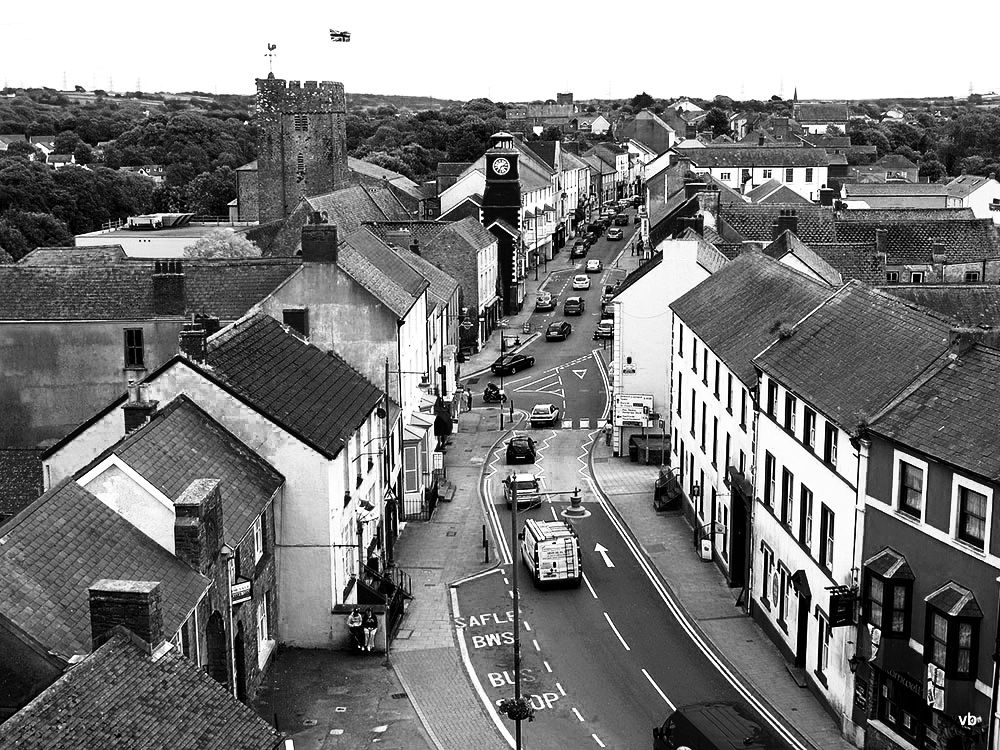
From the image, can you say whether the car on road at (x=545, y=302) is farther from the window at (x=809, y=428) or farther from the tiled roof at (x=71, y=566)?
the tiled roof at (x=71, y=566)

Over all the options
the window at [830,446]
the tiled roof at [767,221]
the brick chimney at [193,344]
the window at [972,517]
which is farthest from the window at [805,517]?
the tiled roof at [767,221]

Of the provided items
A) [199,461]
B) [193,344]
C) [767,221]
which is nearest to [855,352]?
[199,461]

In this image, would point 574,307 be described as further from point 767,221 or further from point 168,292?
point 168,292

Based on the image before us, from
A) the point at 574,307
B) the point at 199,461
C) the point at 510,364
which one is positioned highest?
the point at 199,461

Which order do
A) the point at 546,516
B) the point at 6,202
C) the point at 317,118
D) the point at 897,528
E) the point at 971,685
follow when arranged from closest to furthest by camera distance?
the point at 971,685 → the point at 897,528 → the point at 546,516 → the point at 317,118 → the point at 6,202

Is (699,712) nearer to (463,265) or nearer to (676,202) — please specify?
(463,265)

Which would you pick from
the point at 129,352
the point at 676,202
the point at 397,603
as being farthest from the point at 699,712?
the point at 676,202

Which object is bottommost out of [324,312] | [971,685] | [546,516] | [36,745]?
[546,516]
